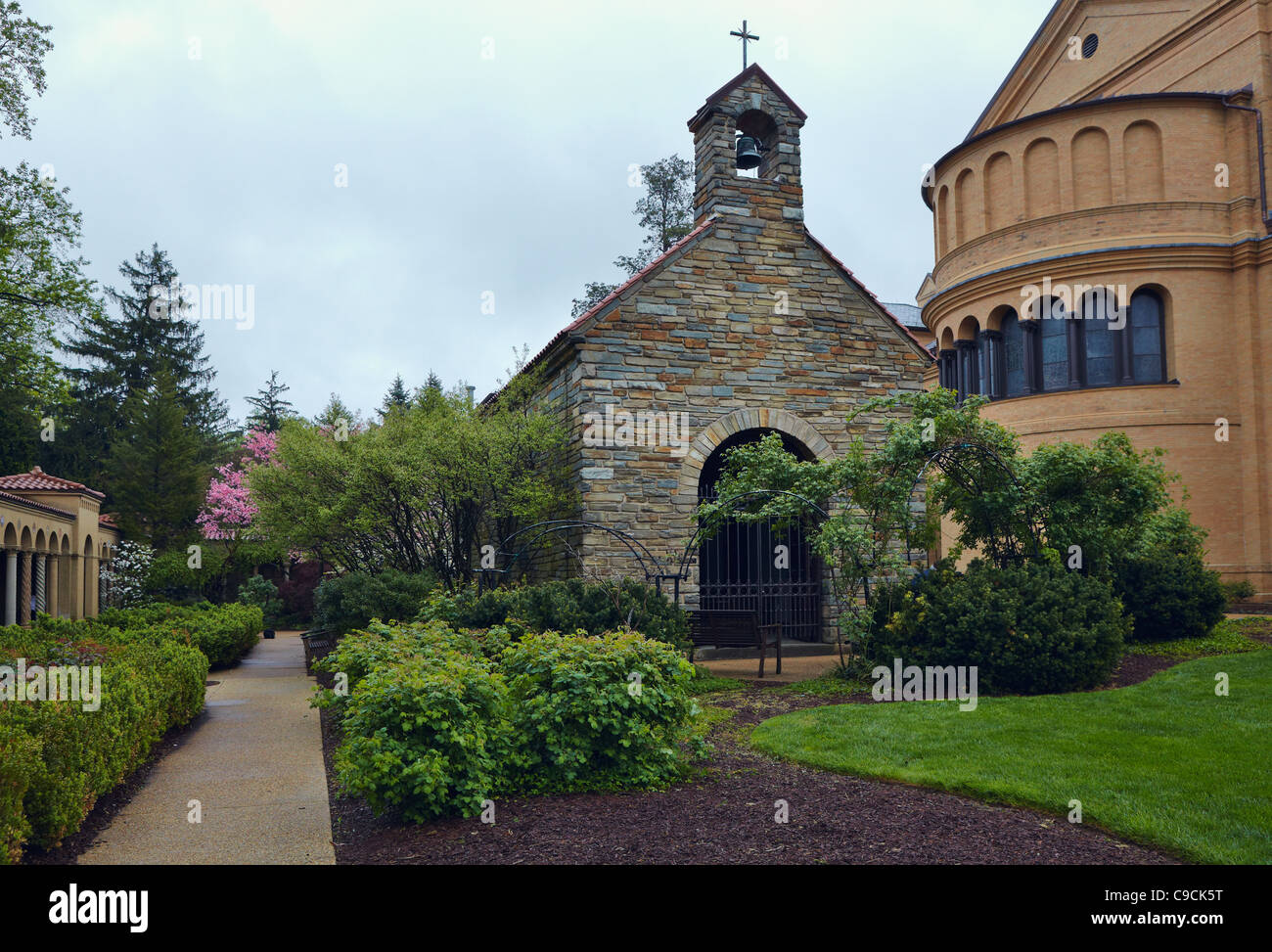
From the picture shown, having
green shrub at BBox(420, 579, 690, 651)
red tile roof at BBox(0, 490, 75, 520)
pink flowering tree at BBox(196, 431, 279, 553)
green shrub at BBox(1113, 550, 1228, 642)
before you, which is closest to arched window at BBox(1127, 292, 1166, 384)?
green shrub at BBox(1113, 550, 1228, 642)

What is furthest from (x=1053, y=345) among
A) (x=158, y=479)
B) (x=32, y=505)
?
(x=158, y=479)

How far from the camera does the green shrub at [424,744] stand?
17.9ft

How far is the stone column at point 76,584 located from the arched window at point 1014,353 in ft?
81.2

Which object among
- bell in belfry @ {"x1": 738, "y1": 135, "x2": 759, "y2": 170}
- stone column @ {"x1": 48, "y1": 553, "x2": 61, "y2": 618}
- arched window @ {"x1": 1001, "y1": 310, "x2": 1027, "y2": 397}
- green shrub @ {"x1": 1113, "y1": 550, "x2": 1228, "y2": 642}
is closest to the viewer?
green shrub @ {"x1": 1113, "y1": 550, "x2": 1228, "y2": 642}

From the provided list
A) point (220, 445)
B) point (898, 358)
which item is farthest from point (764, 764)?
point (220, 445)

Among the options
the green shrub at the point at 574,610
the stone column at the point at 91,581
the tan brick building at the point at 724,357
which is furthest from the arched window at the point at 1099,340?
the stone column at the point at 91,581

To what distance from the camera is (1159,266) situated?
22031 millimetres

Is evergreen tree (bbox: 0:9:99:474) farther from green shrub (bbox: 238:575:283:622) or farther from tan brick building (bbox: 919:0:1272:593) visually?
tan brick building (bbox: 919:0:1272:593)

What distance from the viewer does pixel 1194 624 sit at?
1381 centimetres

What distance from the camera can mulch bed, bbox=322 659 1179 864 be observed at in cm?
485

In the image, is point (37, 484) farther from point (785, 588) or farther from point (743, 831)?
point (743, 831)

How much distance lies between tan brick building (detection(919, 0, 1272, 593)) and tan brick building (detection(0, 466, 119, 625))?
2026 cm
